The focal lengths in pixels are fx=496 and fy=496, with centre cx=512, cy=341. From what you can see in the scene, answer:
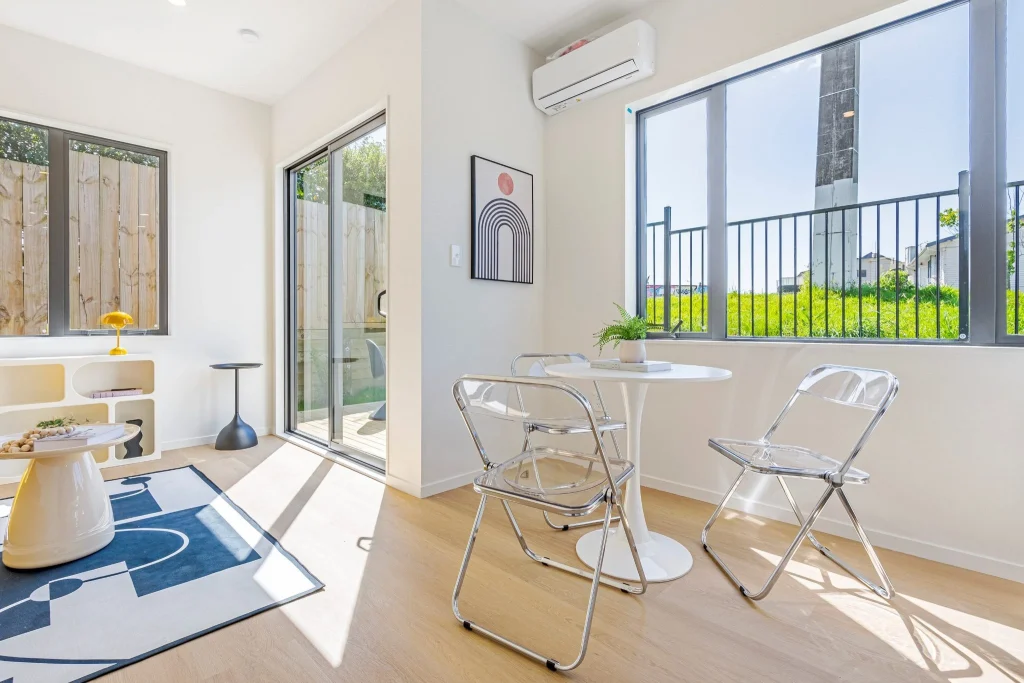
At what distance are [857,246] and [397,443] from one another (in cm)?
253

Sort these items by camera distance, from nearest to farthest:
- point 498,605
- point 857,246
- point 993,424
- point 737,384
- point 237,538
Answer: point 498,605, point 993,424, point 237,538, point 857,246, point 737,384

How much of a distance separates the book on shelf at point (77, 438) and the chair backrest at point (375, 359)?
1.37 m

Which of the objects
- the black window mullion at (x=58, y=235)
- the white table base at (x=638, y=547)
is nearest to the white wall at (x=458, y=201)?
the white table base at (x=638, y=547)

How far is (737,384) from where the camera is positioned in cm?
249

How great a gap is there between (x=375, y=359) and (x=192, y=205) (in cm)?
194

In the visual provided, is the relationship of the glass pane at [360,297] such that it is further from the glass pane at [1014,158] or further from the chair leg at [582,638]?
the glass pane at [1014,158]

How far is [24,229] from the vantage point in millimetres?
3154

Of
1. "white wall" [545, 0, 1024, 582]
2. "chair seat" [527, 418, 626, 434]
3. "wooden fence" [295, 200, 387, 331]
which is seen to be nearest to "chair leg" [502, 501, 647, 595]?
"chair seat" [527, 418, 626, 434]

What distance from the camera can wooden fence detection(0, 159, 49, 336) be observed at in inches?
122

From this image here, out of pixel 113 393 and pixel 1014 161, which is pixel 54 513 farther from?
pixel 1014 161

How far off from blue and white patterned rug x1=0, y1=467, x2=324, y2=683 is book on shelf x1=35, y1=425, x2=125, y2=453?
17.9 inches

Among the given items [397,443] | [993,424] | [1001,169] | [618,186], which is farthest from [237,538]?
[1001,169]

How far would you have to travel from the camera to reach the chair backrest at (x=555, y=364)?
7.54 ft

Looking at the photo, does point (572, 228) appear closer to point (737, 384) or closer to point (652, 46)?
point (652, 46)
